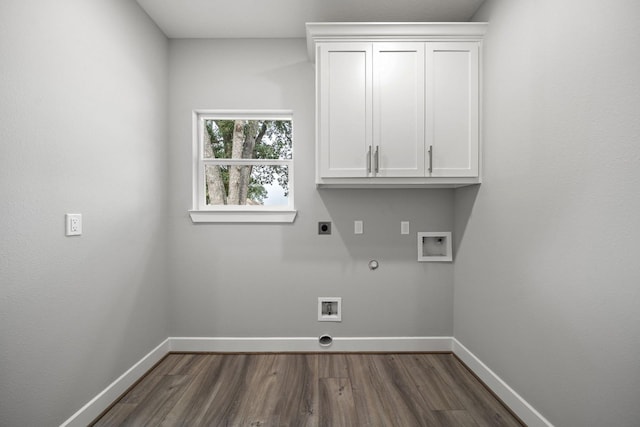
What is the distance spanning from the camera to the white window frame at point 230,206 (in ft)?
8.43

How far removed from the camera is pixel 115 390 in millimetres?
1929

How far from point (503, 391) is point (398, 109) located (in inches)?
76.0

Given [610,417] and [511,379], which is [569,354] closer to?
[610,417]

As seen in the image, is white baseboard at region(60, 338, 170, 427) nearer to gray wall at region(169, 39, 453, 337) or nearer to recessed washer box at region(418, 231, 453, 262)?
gray wall at region(169, 39, 453, 337)

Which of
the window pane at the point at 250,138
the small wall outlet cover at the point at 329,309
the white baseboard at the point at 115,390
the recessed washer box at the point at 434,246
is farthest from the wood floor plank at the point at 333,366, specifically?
the window pane at the point at 250,138

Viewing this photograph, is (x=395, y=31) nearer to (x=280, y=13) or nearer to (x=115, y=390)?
(x=280, y=13)

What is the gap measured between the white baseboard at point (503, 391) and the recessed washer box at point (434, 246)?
2.31 feet

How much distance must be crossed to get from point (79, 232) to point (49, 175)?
12.9 inches

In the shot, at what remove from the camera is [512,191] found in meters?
1.84

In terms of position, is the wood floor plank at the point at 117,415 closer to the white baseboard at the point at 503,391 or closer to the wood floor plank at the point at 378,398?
the wood floor plank at the point at 378,398

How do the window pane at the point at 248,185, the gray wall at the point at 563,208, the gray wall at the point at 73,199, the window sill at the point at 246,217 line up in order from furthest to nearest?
the window pane at the point at 248,185, the window sill at the point at 246,217, the gray wall at the point at 73,199, the gray wall at the point at 563,208

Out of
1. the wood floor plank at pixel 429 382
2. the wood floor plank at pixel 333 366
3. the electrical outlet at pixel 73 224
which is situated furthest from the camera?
the wood floor plank at pixel 333 366

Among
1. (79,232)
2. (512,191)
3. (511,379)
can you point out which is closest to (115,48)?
(79,232)

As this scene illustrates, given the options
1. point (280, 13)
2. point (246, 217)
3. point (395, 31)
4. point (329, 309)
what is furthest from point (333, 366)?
point (280, 13)
